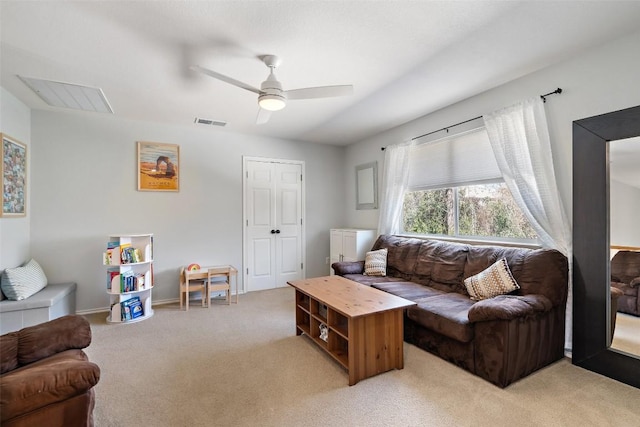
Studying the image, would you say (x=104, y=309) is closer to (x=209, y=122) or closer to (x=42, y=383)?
(x=209, y=122)

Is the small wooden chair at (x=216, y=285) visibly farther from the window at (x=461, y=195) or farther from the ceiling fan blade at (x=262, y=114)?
the window at (x=461, y=195)

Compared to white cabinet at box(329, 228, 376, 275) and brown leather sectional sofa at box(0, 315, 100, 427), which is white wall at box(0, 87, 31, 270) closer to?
brown leather sectional sofa at box(0, 315, 100, 427)

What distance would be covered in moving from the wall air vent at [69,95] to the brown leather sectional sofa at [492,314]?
12.2 ft

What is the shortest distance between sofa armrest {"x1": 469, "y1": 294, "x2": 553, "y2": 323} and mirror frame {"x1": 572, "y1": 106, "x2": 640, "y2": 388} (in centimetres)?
35

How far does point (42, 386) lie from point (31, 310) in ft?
7.58

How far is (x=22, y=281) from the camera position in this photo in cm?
293

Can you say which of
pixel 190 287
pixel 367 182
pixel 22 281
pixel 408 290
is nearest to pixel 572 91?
pixel 408 290

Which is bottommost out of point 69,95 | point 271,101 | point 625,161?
point 625,161

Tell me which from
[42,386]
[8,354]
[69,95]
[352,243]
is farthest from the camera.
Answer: [352,243]

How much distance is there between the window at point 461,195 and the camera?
308 cm

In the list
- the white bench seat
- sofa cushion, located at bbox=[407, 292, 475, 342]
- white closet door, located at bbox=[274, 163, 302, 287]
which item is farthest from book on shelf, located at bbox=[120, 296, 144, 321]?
sofa cushion, located at bbox=[407, 292, 475, 342]

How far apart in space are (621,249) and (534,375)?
1153 millimetres

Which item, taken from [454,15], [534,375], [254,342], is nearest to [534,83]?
[454,15]

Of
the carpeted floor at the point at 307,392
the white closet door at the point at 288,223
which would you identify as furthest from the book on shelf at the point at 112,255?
the white closet door at the point at 288,223
